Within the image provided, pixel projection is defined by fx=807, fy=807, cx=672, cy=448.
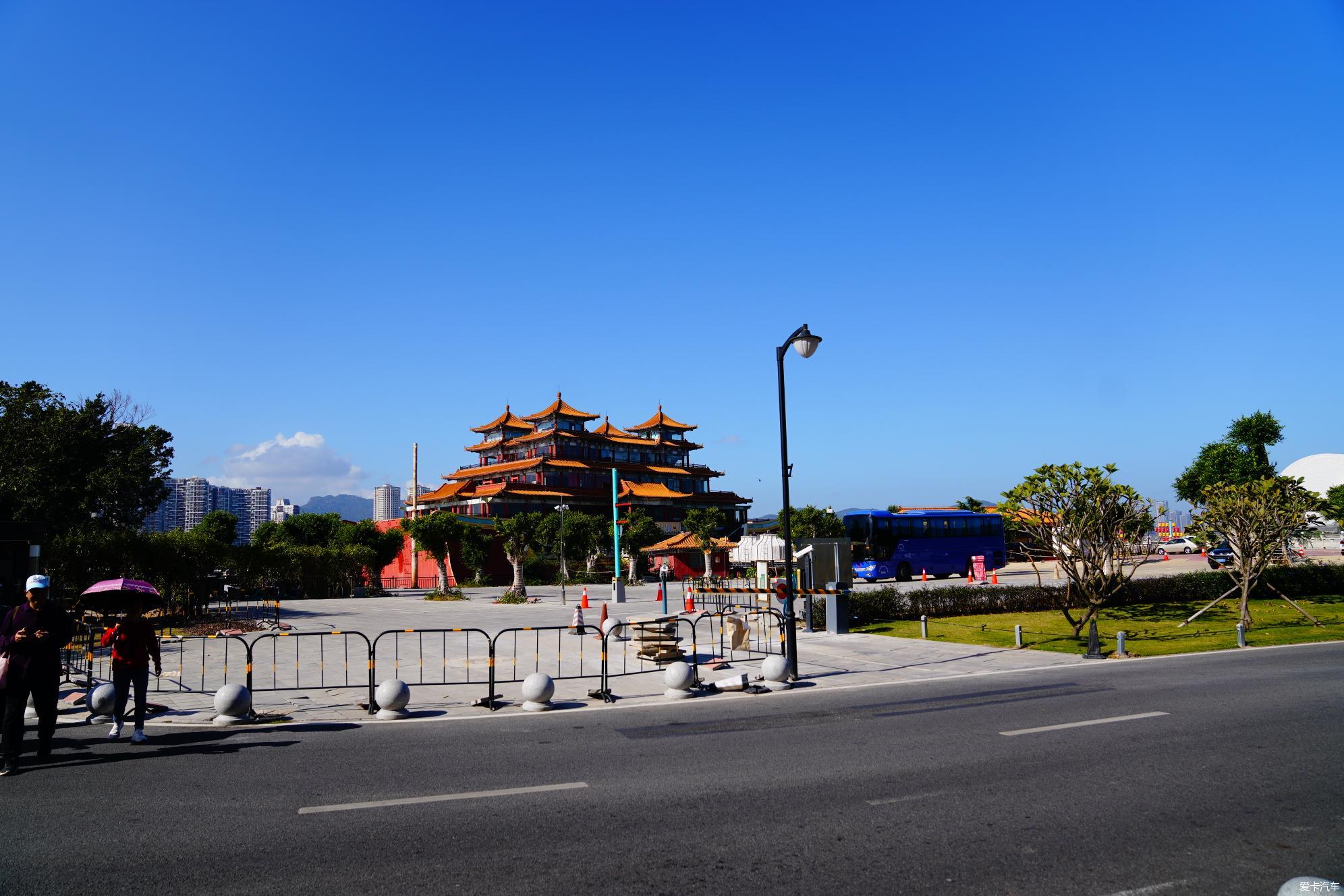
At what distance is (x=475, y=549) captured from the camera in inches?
2435

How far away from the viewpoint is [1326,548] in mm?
87812

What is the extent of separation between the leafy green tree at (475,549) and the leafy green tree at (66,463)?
23.8 meters

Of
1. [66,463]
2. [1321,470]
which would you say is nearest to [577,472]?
[66,463]

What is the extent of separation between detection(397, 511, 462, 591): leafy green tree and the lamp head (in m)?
46.9

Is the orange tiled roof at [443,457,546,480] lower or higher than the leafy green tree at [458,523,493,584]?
higher

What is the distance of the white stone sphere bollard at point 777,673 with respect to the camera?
13977 millimetres

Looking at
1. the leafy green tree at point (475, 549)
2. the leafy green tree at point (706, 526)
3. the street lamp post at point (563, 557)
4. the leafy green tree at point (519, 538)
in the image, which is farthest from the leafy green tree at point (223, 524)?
the leafy green tree at point (706, 526)

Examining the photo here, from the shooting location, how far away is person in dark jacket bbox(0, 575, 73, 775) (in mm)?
8047

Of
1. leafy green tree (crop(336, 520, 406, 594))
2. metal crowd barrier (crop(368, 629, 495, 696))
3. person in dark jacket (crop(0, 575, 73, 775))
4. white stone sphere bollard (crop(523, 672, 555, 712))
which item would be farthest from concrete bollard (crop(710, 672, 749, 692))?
leafy green tree (crop(336, 520, 406, 594))

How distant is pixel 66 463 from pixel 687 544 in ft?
135

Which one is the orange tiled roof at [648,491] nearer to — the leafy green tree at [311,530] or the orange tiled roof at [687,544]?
the orange tiled roof at [687,544]

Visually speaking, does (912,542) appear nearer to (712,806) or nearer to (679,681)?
(679,681)

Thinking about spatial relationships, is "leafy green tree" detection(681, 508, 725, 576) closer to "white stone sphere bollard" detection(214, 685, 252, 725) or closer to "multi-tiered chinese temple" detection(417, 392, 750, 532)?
"multi-tiered chinese temple" detection(417, 392, 750, 532)

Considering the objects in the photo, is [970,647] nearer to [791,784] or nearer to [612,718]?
[612,718]
